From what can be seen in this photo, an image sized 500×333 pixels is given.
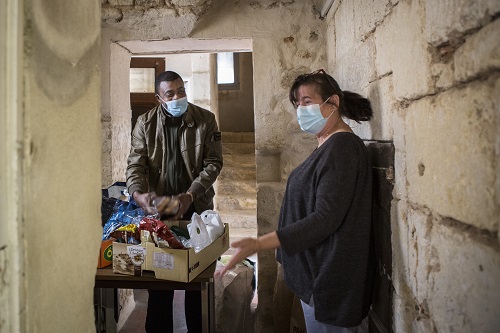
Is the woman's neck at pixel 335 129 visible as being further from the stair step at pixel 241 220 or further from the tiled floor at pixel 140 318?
the stair step at pixel 241 220

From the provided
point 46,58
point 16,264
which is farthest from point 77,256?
point 46,58

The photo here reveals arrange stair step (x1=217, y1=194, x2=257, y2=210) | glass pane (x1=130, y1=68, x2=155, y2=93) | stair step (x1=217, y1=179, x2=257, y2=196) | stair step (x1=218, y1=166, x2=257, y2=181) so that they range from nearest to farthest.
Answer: stair step (x1=217, y1=194, x2=257, y2=210)
stair step (x1=217, y1=179, x2=257, y2=196)
stair step (x1=218, y1=166, x2=257, y2=181)
glass pane (x1=130, y1=68, x2=155, y2=93)

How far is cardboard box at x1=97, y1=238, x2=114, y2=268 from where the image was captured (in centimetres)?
187

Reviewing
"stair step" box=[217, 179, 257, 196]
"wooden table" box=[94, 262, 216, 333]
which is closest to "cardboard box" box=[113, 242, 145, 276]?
"wooden table" box=[94, 262, 216, 333]

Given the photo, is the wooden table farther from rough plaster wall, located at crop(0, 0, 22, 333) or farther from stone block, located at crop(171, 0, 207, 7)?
stone block, located at crop(171, 0, 207, 7)

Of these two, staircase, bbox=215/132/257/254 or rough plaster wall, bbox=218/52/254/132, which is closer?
staircase, bbox=215/132/257/254

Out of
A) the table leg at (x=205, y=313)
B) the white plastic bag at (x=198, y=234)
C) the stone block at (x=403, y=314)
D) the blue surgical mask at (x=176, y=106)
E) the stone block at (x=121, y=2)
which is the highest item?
the stone block at (x=121, y=2)

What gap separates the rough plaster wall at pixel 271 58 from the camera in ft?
8.98

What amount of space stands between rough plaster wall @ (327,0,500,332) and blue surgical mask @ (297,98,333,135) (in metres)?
0.24

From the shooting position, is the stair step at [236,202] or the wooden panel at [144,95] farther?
the wooden panel at [144,95]

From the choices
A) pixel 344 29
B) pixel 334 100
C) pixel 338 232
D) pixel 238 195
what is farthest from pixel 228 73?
pixel 338 232

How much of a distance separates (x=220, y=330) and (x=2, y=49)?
256 cm

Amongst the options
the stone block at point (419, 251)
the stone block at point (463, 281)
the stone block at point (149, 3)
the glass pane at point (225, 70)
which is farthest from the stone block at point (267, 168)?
the glass pane at point (225, 70)

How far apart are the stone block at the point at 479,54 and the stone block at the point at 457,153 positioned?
0.03m
